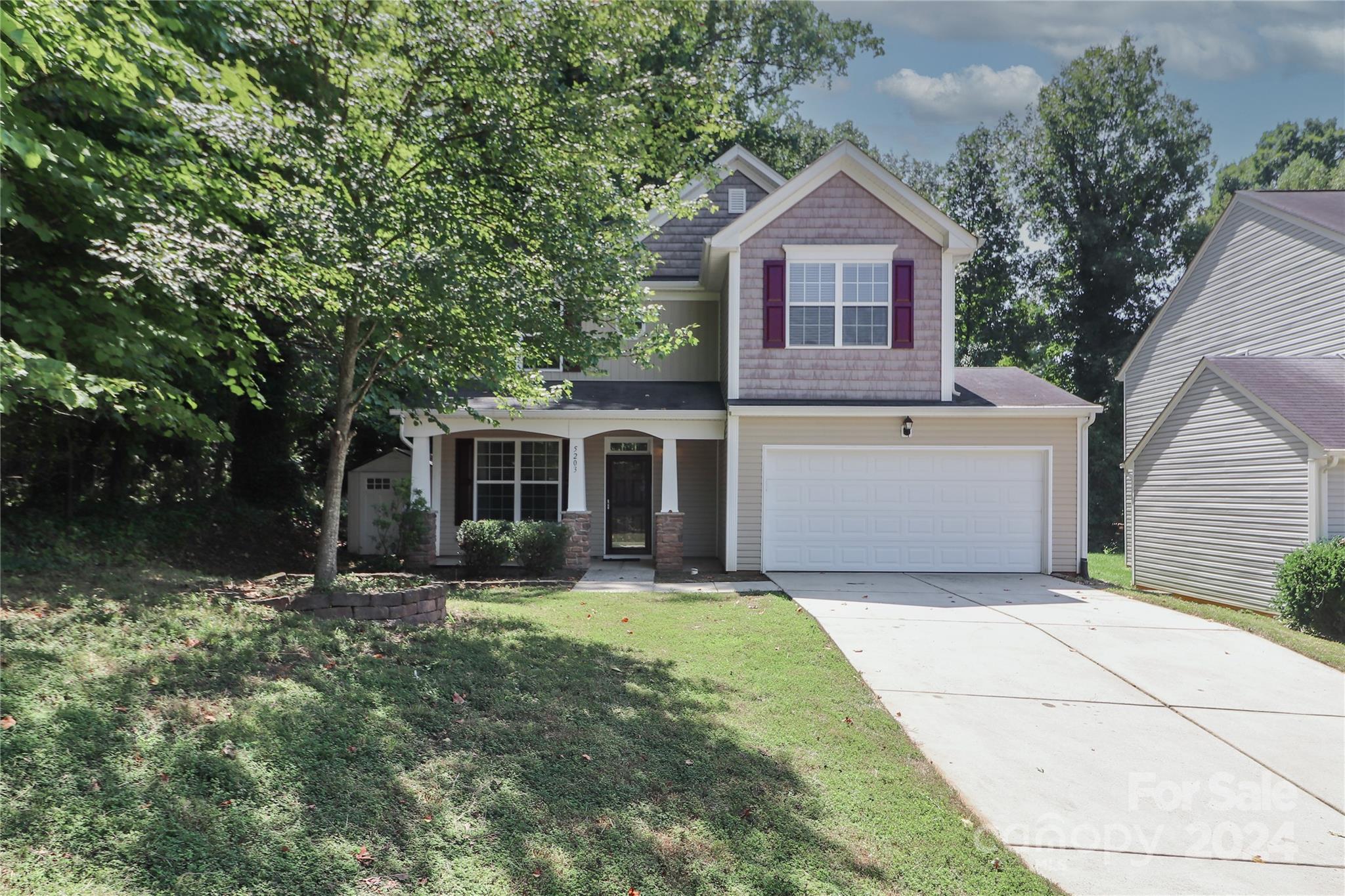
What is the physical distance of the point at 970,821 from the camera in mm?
3553

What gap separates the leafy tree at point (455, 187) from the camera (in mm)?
5785

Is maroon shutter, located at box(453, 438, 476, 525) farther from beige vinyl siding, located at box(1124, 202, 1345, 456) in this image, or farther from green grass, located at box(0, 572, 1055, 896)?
beige vinyl siding, located at box(1124, 202, 1345, 456)

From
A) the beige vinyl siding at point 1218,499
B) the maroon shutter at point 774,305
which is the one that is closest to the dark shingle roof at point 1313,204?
the beige vinyl siding at point 1218,499

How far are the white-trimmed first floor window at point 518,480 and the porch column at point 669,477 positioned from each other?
247 cm

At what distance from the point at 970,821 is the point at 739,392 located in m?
8.98

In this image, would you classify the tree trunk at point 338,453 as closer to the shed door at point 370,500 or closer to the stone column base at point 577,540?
the stone column base at point 577,540

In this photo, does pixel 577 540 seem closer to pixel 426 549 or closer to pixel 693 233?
pixel 426 549

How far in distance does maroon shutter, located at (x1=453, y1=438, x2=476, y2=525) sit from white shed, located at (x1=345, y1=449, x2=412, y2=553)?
45.8 inches

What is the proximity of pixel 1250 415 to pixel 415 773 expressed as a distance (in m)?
11.9

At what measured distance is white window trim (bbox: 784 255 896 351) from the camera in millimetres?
12102

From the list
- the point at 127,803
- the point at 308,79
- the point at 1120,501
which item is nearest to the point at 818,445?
the point at 308,79

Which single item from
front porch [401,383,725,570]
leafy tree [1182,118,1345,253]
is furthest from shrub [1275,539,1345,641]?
leafy tree [1182,118,1345,253]

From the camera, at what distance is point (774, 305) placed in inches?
476

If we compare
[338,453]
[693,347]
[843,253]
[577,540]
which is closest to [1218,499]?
[843,253]
